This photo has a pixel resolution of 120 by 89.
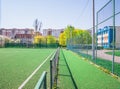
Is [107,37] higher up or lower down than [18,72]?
higher up

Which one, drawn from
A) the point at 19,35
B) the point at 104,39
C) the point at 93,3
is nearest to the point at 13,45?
the point at 93,3

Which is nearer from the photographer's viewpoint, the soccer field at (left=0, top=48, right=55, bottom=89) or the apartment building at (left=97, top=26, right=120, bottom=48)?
the soccer field at (left=0, top=48, right=55, bottom=89)

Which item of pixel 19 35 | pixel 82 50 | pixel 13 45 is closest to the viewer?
pixel 82 50

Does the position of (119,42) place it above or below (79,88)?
above

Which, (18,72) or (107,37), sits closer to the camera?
(18,72)

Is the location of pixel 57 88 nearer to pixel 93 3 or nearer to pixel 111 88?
pixel 111 88

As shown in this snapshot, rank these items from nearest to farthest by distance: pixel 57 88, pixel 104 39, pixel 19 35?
pixel 57 88 → pixel 104 39 → pixel 19 35

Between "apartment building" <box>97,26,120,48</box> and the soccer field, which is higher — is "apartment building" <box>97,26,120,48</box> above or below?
above

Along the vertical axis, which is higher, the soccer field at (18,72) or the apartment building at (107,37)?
the apartment building at (107,37)

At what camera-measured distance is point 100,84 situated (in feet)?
29.3

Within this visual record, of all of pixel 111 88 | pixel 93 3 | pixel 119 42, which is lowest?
pixel 111 88

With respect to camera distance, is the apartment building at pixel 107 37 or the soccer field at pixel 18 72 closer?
the soccer field at pixel 18 72

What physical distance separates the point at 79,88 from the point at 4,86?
2.35m

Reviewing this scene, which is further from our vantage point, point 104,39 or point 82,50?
point 82,50
